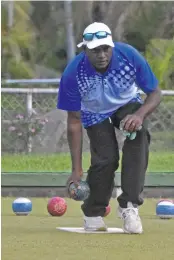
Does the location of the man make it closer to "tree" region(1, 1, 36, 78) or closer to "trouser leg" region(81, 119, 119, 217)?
"trouser leg" region(81, 119, 119, 217)

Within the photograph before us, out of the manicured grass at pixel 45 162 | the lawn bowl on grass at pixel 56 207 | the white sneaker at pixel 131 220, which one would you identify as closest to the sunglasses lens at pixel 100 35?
the white sneaker at pixel 131 220

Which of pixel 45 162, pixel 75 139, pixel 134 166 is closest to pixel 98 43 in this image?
pixel 75 139

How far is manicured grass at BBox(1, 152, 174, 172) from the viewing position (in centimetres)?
1375

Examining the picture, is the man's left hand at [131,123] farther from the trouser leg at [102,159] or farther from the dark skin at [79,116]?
the trouser leg at [102,159]

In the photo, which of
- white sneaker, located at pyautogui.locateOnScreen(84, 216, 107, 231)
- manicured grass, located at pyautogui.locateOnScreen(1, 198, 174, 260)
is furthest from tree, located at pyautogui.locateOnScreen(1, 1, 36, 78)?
white sneaker, located at pyautogui.locateOnScreen(84, 216, 107, 231)

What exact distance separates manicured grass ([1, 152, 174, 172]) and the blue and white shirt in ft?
19.3

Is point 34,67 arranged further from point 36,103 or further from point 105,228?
point 105,228

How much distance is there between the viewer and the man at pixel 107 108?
7.52 m

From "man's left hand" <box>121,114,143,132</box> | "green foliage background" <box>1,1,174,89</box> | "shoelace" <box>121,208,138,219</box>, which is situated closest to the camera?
"man's left hand" <box>121,114,143,132</box>

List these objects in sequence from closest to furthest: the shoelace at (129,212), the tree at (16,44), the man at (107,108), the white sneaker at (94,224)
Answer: the man at (107,108)
the shoelace at (129,212)
the white sneaker at (94,224)
the tree at (16,44)

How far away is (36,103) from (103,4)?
24.6 meters

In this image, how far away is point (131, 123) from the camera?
7.31 meters

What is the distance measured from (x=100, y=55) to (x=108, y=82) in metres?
0.23

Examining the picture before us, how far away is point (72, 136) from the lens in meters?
Result: 7.83
